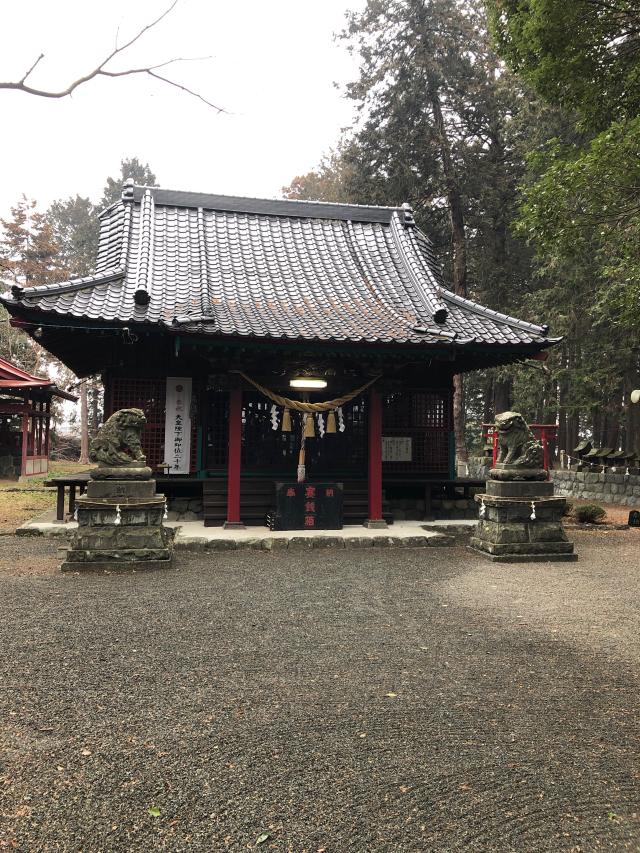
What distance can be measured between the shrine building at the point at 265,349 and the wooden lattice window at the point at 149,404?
0.03 m

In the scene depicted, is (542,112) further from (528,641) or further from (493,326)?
(528,641)

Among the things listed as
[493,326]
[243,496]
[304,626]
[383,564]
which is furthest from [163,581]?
[493,326]

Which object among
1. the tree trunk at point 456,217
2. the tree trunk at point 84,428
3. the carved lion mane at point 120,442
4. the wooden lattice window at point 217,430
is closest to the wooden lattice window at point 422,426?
the wooden lattice window at point 217,430

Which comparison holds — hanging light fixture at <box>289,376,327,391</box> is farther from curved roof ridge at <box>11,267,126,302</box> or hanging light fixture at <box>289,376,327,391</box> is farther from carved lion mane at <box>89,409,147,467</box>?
curved roof ridge at <box>11,267,126,302</box>

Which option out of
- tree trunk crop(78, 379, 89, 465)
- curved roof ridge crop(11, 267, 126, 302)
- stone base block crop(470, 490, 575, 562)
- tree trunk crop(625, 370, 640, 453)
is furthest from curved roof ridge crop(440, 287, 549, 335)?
tree trunk crop(78, 379, 89, 465)

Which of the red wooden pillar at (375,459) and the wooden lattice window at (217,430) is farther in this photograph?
the wooden lattice window at (217,430)

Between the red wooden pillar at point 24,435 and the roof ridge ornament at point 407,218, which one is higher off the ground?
the roof ridge ornament at point 407,218

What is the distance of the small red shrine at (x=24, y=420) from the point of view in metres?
20.7

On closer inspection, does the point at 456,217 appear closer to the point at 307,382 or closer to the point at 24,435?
the point at 307,382

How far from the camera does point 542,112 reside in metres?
18.2

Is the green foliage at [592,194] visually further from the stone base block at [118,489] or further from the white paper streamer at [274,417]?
the stone base block at [118,489]

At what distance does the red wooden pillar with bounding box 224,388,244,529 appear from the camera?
1018cm

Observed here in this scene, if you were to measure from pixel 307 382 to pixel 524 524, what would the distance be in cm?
434

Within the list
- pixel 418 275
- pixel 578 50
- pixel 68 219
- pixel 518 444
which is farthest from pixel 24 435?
pixel 68 219
